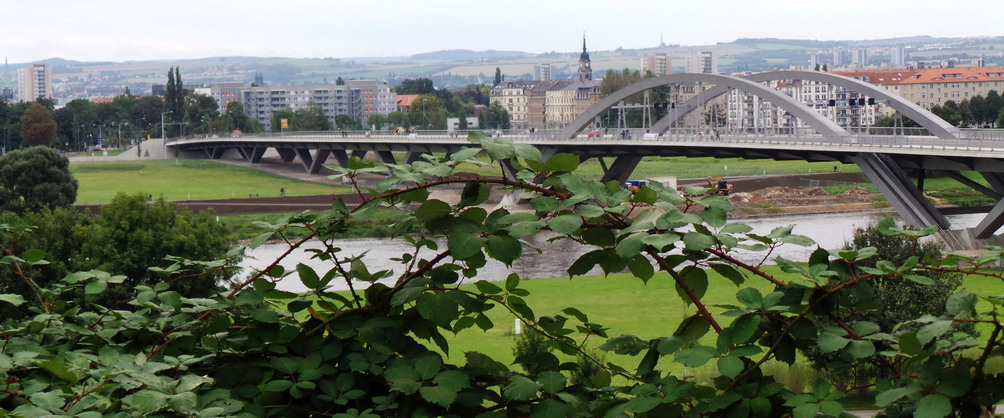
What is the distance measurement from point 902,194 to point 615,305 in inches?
590

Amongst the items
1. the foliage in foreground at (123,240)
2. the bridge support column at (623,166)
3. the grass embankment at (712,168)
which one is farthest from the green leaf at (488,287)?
the grass embankment at (712,168)

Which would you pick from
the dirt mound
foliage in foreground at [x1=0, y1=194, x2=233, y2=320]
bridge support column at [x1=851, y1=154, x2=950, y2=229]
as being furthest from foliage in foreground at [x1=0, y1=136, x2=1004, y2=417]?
the dirt mound

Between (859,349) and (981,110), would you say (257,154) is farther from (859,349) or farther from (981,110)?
(859,349)

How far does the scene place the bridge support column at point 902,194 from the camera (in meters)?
38.9

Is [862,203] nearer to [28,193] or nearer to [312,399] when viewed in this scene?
[28,193]

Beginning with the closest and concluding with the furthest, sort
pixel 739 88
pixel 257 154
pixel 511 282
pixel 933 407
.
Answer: pixel 933 407, pixel 511 282, pixel 739 88, pixel 257 154

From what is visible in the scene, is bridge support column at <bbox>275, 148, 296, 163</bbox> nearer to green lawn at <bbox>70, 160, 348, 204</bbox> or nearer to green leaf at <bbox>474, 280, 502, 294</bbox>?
green lawn at <bbox>70, 160, 348, 204</bbox>

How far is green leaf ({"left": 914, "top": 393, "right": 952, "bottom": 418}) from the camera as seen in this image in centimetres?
281

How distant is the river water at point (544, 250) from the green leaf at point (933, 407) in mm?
25876

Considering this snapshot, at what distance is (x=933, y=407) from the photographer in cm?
284

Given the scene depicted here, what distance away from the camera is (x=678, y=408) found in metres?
3.18

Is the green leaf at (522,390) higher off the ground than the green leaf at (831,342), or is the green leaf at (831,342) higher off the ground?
the green leaf at (831,342)

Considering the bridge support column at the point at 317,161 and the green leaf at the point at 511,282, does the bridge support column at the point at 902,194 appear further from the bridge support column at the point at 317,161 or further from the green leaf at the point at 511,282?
the bridge support column at the point at 317,161

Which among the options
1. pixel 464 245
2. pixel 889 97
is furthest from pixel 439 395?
pixel 889 97
